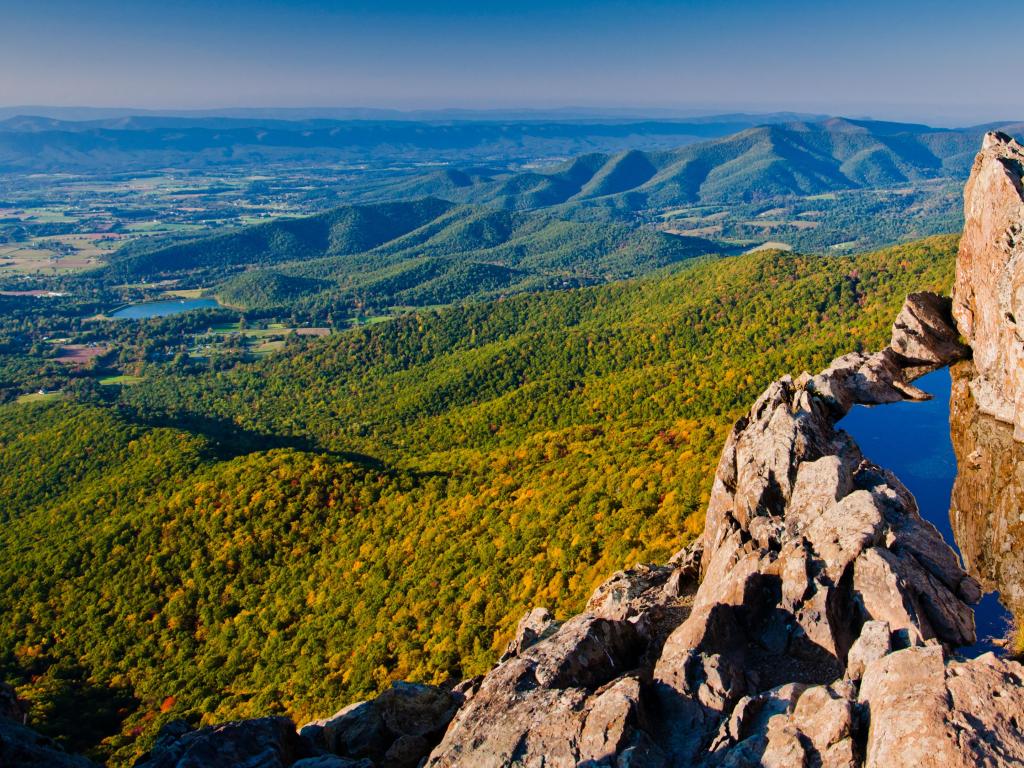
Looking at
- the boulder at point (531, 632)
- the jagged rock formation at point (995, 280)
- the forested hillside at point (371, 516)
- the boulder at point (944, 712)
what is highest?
the jagged rock formation at point (995, 280)

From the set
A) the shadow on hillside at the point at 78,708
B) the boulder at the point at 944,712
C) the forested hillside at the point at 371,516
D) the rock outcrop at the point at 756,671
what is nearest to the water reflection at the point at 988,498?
the rock outcrop at the point at 756,671

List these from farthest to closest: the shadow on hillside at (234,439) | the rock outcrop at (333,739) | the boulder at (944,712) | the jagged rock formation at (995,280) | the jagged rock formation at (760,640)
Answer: the shadow on hillside at (234,439) → the jagged rock formation at (995,280) → the rock outcrop at (333,739) → the jagged rock formation at (760,640) → the boulder at (944,712)

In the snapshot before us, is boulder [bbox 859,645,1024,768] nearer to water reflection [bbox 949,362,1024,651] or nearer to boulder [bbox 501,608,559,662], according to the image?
water reflection [bbox 949,362,1024,651]

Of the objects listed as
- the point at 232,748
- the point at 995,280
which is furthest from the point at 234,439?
the point at 995,280

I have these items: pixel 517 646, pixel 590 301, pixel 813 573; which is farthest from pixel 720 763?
pixel 590 301

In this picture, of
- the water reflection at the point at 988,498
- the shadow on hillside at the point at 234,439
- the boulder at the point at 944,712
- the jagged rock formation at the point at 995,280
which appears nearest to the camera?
the boulder at the point at 944,712

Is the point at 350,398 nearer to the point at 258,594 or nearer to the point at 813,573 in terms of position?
the point at 258,594

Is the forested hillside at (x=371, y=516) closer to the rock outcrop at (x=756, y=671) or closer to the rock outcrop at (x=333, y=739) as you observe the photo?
the rock outcrop at (x=756, y=671)
